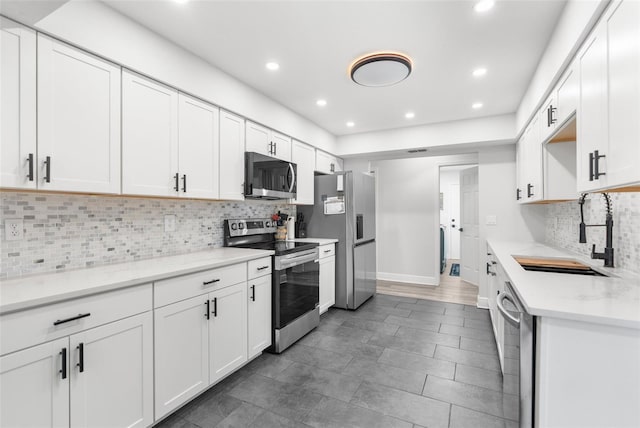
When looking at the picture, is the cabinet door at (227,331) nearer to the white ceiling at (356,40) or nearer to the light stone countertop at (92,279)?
the light stone countertop at (92,279)

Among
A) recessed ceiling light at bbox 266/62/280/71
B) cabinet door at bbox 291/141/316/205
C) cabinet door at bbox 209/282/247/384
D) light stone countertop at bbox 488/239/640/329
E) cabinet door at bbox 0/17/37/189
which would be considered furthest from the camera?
cabinet door at bbox 291/141/316/205

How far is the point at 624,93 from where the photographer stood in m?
1.19

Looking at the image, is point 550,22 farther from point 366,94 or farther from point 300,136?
point 300,136

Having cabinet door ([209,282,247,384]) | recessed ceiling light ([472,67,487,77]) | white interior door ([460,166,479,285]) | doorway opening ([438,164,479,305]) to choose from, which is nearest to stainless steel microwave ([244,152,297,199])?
cabinet door ([209,282,247,384])

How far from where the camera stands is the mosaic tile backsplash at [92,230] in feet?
5.38

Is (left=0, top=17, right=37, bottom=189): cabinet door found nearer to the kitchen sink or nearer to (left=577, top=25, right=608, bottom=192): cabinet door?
(left=577, top=25, right=608, bottom=192): cabinet door

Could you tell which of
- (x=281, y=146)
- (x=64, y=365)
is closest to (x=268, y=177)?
(x=281, y=146)

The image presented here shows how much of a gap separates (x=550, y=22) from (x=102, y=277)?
3.16 meters

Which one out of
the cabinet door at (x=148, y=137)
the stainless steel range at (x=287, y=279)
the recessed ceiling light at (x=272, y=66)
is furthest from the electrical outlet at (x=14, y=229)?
the recessed ceiling light at (x=272, y=66)

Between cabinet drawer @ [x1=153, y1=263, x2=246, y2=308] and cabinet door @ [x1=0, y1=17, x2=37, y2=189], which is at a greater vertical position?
cabinet door @ [x1=0, y1=17, x2=37, y2=189]

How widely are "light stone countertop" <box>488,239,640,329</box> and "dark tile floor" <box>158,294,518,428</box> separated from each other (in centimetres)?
53

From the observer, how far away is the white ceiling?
1.84 meters

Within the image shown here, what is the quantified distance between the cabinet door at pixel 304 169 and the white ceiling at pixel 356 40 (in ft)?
2.43

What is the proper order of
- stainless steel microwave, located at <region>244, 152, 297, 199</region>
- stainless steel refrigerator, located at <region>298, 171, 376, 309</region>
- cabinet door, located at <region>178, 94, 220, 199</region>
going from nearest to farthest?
1. cabinet door, located at <region>178, 94, 220, 199</region>
2. stainless steel microwave, located at <region>244, 152, 297, 199</region>
3. stainless steel refrigerator, located at <region>298, 171, 376, 309</region>
